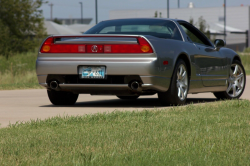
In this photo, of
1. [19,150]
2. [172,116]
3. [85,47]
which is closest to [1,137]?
[19,150]

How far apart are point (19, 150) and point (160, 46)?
4207 mm

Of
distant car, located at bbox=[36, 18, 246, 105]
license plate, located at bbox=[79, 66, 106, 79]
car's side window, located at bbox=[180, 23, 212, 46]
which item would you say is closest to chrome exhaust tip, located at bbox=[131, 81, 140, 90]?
distant car, located at bbox=[36, 18, 246, 105]

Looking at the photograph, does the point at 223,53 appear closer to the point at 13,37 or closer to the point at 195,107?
the point at 195,107

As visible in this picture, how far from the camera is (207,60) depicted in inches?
385

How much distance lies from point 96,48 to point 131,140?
3517 millimetres

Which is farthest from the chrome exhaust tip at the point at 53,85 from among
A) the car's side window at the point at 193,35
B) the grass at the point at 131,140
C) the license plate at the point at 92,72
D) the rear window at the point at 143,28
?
the car's side window at the point at 193,35

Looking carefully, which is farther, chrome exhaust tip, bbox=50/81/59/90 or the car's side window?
the car's side window

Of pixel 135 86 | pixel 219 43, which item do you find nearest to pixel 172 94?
pixel 135 86

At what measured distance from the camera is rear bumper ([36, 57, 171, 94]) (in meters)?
8.10

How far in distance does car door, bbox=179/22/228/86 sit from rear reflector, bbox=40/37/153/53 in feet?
5.11

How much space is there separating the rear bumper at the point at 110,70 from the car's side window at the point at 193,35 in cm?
182

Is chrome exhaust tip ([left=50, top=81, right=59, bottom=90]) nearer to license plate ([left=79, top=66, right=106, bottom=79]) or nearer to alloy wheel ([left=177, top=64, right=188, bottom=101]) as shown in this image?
license plate ([left=79, top=66, right=106, bottom=79])

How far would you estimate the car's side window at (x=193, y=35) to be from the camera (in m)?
10.0

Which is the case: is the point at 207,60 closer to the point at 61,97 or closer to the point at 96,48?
the point at 96,48
